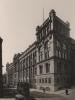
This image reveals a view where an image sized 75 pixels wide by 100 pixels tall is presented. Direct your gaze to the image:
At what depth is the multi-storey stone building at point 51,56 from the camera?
126 inches

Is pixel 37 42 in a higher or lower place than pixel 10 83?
higher

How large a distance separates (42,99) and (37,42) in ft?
3.22

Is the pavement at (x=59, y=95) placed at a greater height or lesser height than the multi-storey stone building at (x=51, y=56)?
lesser

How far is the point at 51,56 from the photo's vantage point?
3213 millimetres

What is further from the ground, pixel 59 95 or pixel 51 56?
pixel 51 56

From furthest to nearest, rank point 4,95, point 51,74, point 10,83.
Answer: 1. point 4,95
2. point 10,83
3. point 51,74

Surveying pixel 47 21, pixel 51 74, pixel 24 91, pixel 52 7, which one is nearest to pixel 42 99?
pixel 24 91

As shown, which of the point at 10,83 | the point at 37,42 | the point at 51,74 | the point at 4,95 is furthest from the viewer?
the point at 4,95

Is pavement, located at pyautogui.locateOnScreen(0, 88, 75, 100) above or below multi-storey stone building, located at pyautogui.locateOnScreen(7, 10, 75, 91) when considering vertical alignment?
below

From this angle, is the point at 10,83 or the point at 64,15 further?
the point at 10,83

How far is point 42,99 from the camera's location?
354 cm

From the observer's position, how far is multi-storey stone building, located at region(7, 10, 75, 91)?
3.20 meters

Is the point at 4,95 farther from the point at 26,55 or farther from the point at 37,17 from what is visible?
the point at 37,17

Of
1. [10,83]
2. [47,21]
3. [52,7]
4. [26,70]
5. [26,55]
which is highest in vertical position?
[52,7]
